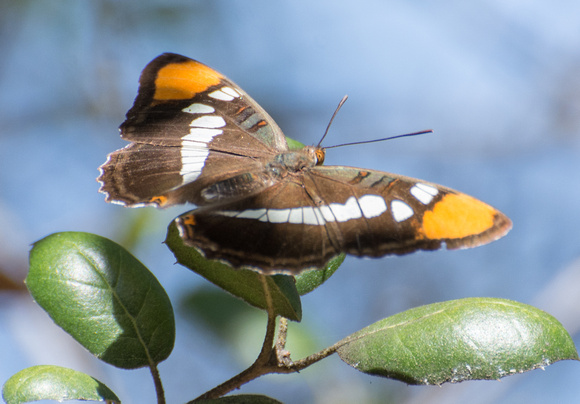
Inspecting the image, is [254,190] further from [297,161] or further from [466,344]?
[466,344]

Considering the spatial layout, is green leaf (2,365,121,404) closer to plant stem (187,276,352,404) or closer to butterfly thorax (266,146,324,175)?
plant stem (187,276,352,404)

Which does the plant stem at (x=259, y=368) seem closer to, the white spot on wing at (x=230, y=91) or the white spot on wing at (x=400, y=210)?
the white spot on wing at (x=400, y=210)

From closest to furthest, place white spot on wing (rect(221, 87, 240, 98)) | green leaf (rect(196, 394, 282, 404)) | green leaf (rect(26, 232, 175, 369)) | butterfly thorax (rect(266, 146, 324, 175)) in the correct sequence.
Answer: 1. green leaf (rect(196, 394, 282, 404))
2. green leaf (rect(26, 232, 175, 369))
3. butterfly thorax (rect(266, 146, 324, 175))
4. white spot on wing (rect(221, 87, 240, 98))

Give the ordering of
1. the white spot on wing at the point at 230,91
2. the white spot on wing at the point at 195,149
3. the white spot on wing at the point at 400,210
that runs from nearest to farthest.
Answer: the white spot on wing at the point at 400,210 < the white spot on wing at the point at 195,149 < the white spot on wing at the point at 230,91

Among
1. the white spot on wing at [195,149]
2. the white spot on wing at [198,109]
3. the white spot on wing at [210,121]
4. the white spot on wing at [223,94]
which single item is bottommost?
the white spot on wing at [195,149]

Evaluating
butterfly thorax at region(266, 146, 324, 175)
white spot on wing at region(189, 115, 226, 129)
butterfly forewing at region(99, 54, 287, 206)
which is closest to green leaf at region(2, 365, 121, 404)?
butterfly forewing at region(99, 54, 287, 206)

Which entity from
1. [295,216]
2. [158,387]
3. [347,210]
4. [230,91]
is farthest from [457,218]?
[230,91]

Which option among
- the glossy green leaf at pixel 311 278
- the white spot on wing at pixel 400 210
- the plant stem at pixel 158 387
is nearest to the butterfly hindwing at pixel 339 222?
the white spot on wing at pixel 400 210
